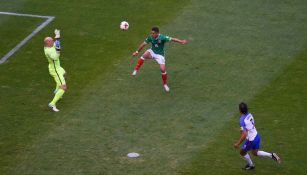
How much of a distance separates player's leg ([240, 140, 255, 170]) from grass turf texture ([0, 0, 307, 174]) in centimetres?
29

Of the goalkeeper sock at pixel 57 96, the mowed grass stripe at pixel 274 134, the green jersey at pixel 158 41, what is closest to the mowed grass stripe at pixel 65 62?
the goalkeeper sock at pixel 57 96

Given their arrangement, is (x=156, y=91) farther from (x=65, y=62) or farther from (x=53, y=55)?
(x=65, y=62)

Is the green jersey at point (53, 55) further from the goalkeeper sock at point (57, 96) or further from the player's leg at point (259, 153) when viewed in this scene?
the player's leg at point (259, 153)

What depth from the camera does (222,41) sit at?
26.4 m

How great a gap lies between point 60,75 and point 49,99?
1.12 metres

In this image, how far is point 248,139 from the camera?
58.6 ft

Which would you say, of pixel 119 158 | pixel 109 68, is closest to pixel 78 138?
pixel 119 158

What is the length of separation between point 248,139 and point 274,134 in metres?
2.42

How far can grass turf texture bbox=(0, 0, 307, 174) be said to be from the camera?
19.1 m

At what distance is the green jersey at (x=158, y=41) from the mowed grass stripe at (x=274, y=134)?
3.48 metres

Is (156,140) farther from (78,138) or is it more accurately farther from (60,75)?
(60,75)

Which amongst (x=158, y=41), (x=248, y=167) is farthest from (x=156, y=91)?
(x=248, y=167)

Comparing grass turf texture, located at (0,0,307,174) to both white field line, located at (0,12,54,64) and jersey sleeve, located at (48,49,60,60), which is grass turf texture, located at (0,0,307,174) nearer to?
white field line, located at (0,12,54,64)

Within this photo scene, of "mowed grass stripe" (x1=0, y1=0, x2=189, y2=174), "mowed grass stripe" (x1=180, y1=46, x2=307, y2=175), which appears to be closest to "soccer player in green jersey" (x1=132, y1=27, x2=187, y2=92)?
"mowed grass stripe" (x1=0, y1=0, x2=189, y2=174)
